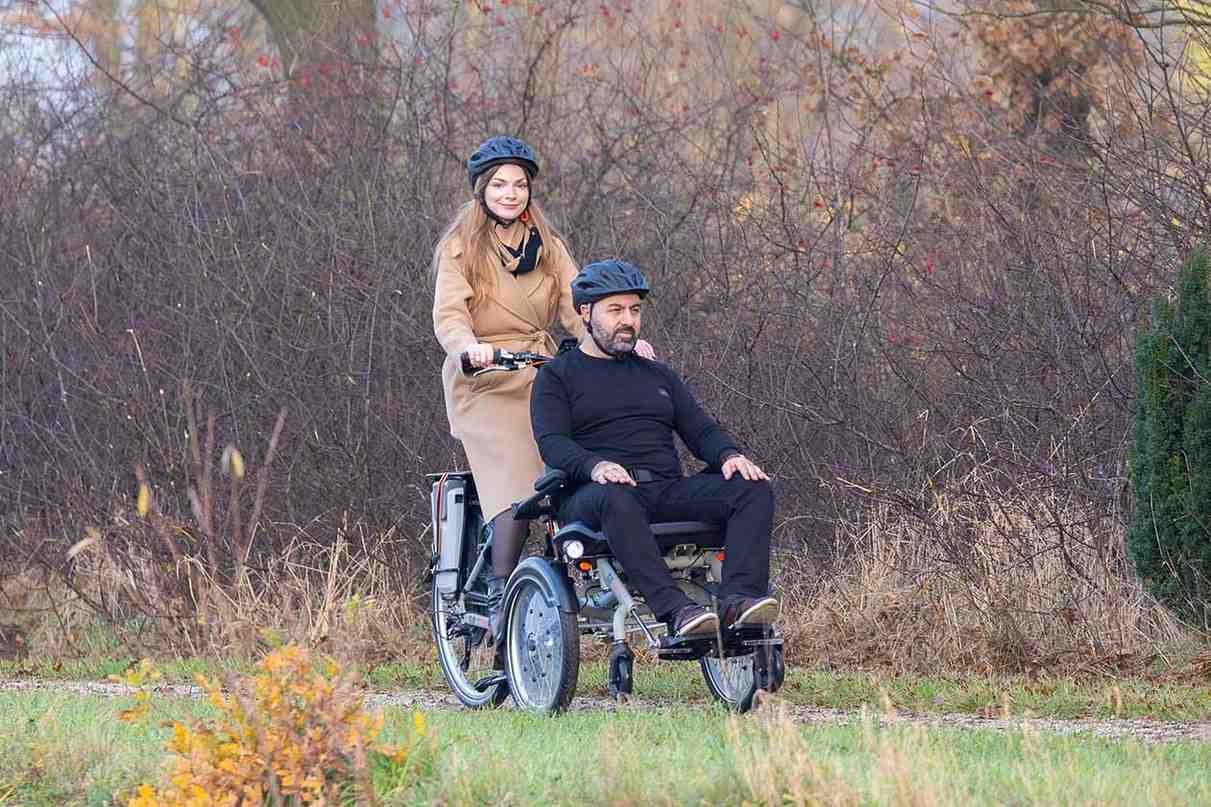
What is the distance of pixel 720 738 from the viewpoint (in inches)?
236

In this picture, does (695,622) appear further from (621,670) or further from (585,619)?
(585,619)

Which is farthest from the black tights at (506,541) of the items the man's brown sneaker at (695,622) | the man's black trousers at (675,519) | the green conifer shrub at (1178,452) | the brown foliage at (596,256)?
the green conifer shrub at (1178,452)

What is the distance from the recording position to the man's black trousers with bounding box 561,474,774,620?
666cm

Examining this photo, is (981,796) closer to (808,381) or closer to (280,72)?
(808,381)

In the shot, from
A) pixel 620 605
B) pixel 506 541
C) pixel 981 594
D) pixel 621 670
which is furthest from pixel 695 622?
pixel 981 594

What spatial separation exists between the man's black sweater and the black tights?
55 cm

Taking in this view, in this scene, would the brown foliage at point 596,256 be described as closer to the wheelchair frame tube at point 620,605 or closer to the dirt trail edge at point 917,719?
the dirt trail edge at point 917,719

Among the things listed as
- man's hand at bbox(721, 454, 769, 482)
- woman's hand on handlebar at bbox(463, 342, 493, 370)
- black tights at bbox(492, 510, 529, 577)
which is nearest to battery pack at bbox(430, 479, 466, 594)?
black tights at bbox(492, 510, 529, 577)

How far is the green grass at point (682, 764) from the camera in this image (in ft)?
15.9

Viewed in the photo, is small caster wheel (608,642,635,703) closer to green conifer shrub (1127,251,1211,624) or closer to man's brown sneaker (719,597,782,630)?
man's brown sneaker (719,597,782,630)

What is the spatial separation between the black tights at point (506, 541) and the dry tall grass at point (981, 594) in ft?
7.08

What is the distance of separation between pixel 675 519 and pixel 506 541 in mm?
944

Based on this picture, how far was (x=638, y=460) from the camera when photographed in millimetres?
7211

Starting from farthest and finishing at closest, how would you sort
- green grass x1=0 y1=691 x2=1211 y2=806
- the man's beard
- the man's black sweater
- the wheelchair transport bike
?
1. the man's beard
2. the man's black sweater
3. the wheelchair transport bike
4. green grass x1=0 y1=691 x2=1211 y2=806
